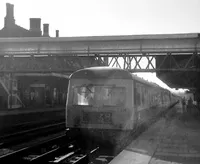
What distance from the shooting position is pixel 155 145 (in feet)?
32.5

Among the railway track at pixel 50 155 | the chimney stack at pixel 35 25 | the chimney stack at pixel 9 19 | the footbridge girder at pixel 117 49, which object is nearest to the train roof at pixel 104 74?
the railway track at pixel 50 155

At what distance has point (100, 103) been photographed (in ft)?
34.8

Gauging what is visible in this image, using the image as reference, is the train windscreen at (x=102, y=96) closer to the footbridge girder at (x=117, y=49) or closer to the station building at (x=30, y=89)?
the footbridge girder at (x=117, y=49)

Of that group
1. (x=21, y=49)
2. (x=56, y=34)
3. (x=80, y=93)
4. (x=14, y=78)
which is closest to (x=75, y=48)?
(x=21, y=49)

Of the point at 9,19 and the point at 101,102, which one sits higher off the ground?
the point at 9,19

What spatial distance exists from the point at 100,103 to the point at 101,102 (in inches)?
1.9

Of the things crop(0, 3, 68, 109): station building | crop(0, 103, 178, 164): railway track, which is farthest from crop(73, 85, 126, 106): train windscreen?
crop(0, 3, 68, 109): station building

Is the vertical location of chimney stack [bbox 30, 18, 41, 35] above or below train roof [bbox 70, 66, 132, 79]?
above

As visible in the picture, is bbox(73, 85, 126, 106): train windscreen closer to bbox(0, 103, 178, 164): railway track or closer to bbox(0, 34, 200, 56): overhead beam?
bbox(0, 103, 178, 164): railway track

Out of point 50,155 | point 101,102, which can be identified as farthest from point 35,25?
point 50,155

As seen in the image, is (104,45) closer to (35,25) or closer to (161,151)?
(161,151)

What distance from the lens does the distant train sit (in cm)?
1048

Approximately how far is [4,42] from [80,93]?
69.0 ft

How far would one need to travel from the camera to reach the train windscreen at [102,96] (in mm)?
10641
